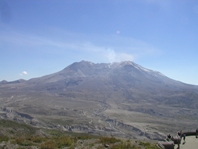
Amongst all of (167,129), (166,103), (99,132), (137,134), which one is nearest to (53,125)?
(99,132)

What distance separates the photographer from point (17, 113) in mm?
131000

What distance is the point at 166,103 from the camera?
193250mm

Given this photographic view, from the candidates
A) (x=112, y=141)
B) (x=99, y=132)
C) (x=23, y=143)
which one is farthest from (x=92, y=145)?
(x=99, y=132)

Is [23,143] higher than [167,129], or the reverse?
[23,143]

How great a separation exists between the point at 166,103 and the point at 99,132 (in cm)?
12112

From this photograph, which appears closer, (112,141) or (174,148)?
(174,148)

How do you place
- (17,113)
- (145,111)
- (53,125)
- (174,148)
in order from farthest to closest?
(145,111) → (17,113) → (53,125) → (174,148)

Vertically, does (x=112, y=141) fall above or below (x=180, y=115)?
above

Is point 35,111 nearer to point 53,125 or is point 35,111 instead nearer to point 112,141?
point 53,125

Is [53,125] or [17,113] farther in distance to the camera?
[17,113]

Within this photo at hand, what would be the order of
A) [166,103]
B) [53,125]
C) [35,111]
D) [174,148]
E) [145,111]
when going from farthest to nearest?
1. [166,103]
2. [145,111]
3. [35,111]
4. [53,125]
5. [174,148]

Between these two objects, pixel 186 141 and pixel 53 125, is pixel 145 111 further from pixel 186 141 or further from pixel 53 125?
pixel 186 141

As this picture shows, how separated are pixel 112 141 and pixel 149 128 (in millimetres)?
86645

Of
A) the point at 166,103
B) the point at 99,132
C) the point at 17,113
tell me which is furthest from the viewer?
the point at 166,103
